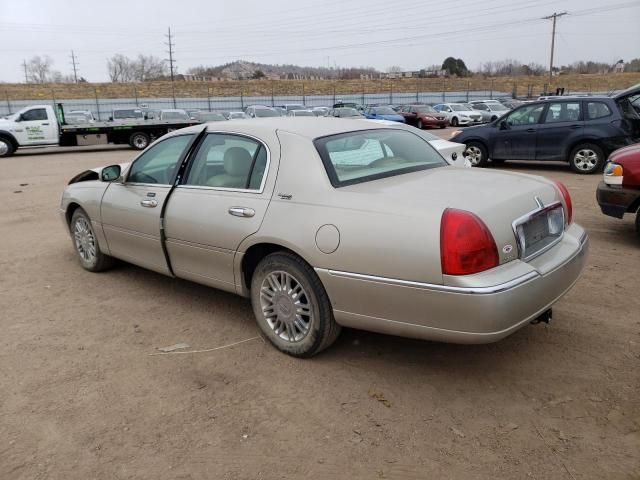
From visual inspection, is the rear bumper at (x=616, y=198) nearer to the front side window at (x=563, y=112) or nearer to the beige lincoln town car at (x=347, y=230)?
the beige lincoln town car at (x=347, y=230)

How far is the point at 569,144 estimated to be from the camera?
1150cm

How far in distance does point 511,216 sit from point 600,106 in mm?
9793

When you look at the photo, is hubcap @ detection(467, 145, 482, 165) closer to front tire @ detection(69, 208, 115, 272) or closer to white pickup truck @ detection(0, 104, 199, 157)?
front tire @ detection(69, 208, 115, 272)

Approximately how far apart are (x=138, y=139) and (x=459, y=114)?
20.0 meters

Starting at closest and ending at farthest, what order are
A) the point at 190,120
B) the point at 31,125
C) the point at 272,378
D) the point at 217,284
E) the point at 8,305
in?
the point at 272,378, the point at 217,284, the point at 8,305, the point at 31,125, the point at 190,120

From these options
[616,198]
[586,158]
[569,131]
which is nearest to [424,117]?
[569,131]

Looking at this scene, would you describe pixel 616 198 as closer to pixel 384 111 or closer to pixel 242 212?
pixel 242 212

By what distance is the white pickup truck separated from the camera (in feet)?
66.3

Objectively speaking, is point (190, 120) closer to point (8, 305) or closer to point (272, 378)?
point (8, 305)

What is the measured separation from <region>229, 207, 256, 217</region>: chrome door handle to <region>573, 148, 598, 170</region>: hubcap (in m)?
10.0

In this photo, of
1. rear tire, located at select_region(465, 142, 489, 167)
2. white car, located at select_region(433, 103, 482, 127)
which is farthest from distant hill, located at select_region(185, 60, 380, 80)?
rear tire, located at select_region(465, 142, 489, 167)

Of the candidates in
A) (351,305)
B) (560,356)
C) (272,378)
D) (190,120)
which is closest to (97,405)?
(272,378)

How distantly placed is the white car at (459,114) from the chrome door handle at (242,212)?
1226 inches

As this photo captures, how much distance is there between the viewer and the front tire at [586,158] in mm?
11242
